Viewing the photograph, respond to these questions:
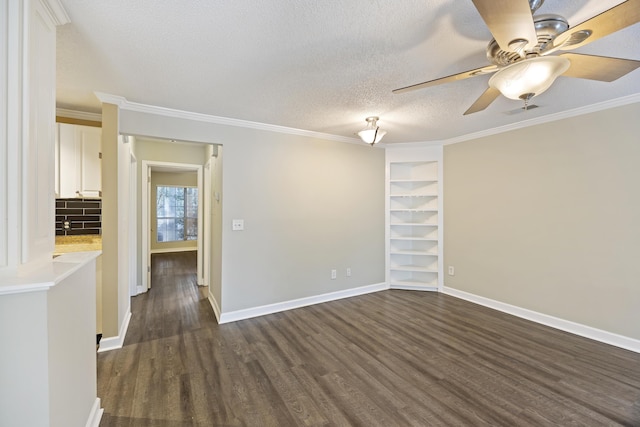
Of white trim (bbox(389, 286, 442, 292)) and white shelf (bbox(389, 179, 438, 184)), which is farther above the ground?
white shelf (bbox(389, 179, 438, 184))

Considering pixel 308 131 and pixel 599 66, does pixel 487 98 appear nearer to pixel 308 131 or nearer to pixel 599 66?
pixel 599 66

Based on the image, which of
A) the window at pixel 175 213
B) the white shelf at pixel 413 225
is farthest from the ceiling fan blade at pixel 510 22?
the window at pixel 175 213

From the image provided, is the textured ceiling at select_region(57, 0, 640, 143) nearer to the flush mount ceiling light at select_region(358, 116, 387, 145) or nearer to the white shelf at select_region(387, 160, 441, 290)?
the flush mount ceiling light at select_region(358, 116, 387, 145)

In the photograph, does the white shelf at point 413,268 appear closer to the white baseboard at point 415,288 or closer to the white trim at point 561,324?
the white baseboard at point 415,288

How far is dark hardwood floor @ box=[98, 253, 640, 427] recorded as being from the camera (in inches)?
72.6

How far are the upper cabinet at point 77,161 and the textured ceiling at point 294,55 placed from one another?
0.97 feet

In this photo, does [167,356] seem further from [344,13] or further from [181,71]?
[344,13]

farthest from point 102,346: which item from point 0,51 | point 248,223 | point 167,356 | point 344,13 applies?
point 344,13

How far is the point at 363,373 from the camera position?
230cm

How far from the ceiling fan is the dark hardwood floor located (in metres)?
2.12

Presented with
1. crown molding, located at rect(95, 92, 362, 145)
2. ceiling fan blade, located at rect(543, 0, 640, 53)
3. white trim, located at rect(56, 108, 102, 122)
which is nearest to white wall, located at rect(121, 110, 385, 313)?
crown molding, located at rect(95, 92, 362, 145)

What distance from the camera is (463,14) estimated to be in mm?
1468

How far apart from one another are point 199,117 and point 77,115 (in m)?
1.39

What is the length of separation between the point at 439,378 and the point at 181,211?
8734 millimetres
